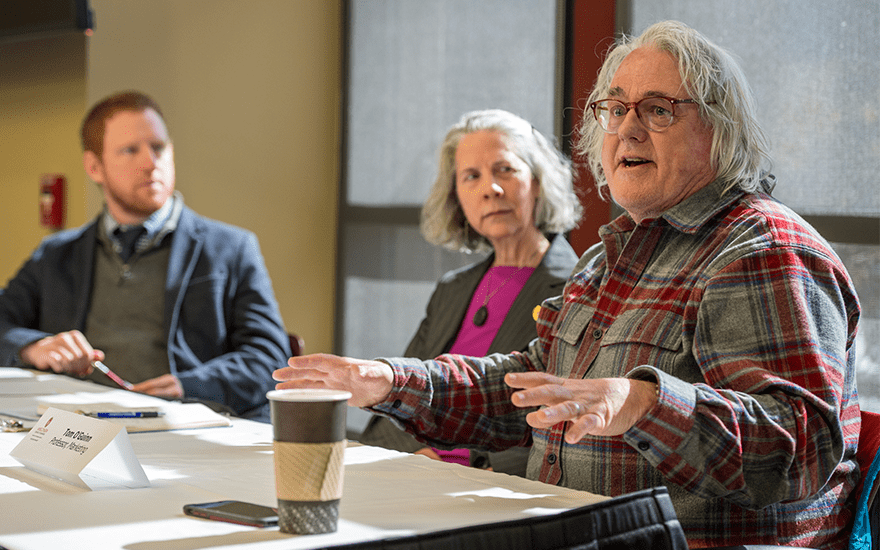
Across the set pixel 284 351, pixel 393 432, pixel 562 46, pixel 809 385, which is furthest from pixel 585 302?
pixel 562 46

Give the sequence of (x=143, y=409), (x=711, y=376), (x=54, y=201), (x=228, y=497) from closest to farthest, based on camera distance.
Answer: (x=228, y=497), (x=711, y=376), (x=143, y=409), (x=54, y=201)

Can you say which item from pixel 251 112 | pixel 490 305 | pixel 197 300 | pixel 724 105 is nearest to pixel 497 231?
pixel 490 305

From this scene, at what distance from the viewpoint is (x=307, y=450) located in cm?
79

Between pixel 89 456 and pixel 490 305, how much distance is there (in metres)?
1.47

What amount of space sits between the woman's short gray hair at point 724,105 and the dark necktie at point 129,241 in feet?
6.10

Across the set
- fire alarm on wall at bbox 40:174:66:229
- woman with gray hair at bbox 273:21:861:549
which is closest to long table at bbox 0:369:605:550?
woman with gray hair at bbox 273:21:861:549

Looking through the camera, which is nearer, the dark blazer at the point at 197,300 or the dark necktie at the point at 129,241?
the dark blazer at the point at 197,300

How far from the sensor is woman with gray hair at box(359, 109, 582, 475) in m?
2.37

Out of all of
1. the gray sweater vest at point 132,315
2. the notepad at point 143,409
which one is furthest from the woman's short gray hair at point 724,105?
the gray sweater vest at point 132,315

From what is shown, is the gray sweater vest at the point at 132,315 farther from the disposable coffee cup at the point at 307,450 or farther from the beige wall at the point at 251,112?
the disposable coffee cup at the point at 307,450

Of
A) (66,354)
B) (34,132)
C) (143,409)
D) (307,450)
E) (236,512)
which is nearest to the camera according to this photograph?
(307,450)

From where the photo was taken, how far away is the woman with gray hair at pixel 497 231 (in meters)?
2.37

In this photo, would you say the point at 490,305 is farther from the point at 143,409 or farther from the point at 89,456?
the point at 89,456

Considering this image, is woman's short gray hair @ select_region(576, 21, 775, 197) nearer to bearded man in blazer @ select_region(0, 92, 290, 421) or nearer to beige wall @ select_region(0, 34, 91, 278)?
bearded man in blazer @ select_region(0, 92, 290, 421)
